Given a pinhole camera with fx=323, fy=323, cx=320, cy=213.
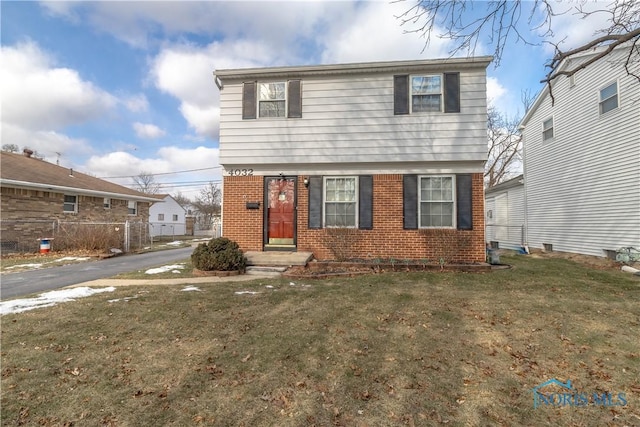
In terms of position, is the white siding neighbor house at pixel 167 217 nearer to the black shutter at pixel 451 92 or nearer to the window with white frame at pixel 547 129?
the black shutter at pixel 451 92

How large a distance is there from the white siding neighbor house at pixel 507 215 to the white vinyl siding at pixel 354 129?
28.2 feet

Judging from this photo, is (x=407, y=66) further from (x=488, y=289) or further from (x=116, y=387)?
(x=116, y=387)

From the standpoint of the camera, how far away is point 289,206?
953 centimetres

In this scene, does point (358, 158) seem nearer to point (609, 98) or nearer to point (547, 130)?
point (609, 98)

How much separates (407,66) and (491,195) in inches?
537

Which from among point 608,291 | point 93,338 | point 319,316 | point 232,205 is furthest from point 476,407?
point 232,205

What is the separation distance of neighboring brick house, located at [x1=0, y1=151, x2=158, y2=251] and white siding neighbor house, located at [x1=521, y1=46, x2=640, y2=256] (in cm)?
2046

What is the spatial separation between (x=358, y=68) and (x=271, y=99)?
8.71 ft

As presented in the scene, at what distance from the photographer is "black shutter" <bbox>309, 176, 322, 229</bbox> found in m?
9.34

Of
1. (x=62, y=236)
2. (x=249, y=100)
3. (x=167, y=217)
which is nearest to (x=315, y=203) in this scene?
(x=249, y=100)

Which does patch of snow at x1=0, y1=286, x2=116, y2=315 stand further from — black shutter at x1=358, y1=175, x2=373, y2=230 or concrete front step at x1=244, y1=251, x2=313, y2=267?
black shutter at x1=358, y1=175, x2=373, y2=230

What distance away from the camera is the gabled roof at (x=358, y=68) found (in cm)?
878

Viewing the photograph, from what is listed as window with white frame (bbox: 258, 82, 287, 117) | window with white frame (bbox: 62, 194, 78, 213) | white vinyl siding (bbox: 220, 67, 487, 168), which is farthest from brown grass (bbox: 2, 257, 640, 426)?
window with white frame (bbox: 62, 194, 78, 213)

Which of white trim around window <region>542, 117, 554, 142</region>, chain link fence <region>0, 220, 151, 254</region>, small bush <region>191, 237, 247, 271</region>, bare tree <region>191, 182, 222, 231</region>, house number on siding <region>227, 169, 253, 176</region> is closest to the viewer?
small bush <region>191, 237, 247, 271</region>
